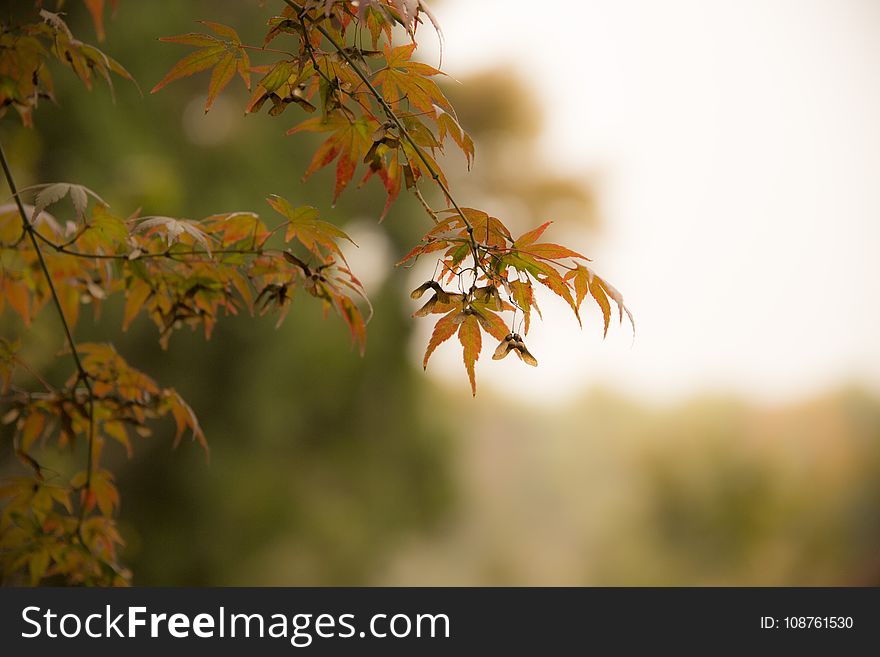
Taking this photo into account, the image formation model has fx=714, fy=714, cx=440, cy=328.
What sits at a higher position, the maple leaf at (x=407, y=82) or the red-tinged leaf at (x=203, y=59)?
the red-tinged leaf at (x=203, y=59)

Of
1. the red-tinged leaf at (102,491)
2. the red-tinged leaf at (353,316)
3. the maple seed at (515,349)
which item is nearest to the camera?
the maple seed at (515,349)

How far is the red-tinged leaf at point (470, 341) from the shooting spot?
62 centimetres

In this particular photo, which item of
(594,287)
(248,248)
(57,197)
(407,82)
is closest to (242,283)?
(248,248)

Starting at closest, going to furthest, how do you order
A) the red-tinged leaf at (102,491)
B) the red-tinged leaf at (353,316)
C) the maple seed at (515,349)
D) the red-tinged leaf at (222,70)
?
the maple seed at (515,349)
the red-tinged leaf at (222,70)
the red-tinged leaf at (353,316)
the red-tinged leaf at (102,491)

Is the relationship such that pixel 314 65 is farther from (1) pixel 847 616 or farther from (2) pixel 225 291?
(1) pixel 847 616

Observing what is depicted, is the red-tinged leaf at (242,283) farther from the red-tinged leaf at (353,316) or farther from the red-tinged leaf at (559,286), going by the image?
the red-tinged leaf at (559,286)

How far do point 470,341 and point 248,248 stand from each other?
1.13 feet

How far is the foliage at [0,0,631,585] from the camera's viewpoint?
628 millimetres

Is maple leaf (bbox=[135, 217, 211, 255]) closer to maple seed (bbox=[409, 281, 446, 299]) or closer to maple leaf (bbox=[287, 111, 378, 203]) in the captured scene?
maple leaf (bbox=[287, 111, 378, 203])

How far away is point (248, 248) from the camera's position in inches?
33.0

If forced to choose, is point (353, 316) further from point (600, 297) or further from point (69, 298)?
point (69, 298)

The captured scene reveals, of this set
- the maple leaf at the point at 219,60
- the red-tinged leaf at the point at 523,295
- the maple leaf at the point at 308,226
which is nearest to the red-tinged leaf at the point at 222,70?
the maple leaf at the point at 219,60

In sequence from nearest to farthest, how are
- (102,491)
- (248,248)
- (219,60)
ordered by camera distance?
(219,60), (248,248), (102,491)

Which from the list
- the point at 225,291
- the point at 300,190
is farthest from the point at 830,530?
the point at 225,291
